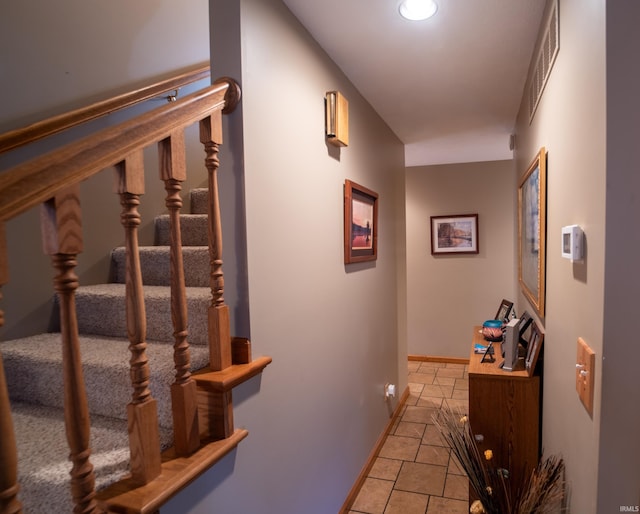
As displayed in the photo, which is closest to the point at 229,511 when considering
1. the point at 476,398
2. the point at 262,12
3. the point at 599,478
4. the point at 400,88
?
the point at 599,478

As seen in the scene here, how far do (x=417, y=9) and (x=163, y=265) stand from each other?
1673 millimetres

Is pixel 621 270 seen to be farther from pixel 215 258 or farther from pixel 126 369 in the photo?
pixel 126 369

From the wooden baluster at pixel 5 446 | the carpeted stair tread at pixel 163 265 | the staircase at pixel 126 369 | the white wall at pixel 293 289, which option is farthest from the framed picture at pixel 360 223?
the wooden baluster at pixel 5 446

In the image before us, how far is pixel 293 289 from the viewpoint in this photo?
1654 mm

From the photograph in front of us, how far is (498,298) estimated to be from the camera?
478 centimetres

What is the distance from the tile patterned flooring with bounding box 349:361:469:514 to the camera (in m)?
2.32

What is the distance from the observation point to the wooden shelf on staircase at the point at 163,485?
89 cm

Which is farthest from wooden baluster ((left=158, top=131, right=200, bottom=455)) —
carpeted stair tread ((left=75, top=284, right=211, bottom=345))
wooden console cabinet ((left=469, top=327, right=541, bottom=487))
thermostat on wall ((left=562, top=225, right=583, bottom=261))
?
wooden console cabinet ((left=469, top=327, right=541, bottom=487))

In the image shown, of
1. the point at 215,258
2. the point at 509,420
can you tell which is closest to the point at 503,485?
the point at 509,420

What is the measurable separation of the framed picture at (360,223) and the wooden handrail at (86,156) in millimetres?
1172

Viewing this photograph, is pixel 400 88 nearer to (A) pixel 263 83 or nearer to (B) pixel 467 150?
(A) pixel 263 83

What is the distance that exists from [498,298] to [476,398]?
9.75 feet

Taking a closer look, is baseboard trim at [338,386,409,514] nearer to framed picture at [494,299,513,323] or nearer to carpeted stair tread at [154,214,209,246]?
framed picture at [494,299,513,323]

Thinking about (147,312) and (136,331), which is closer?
(136,331)
